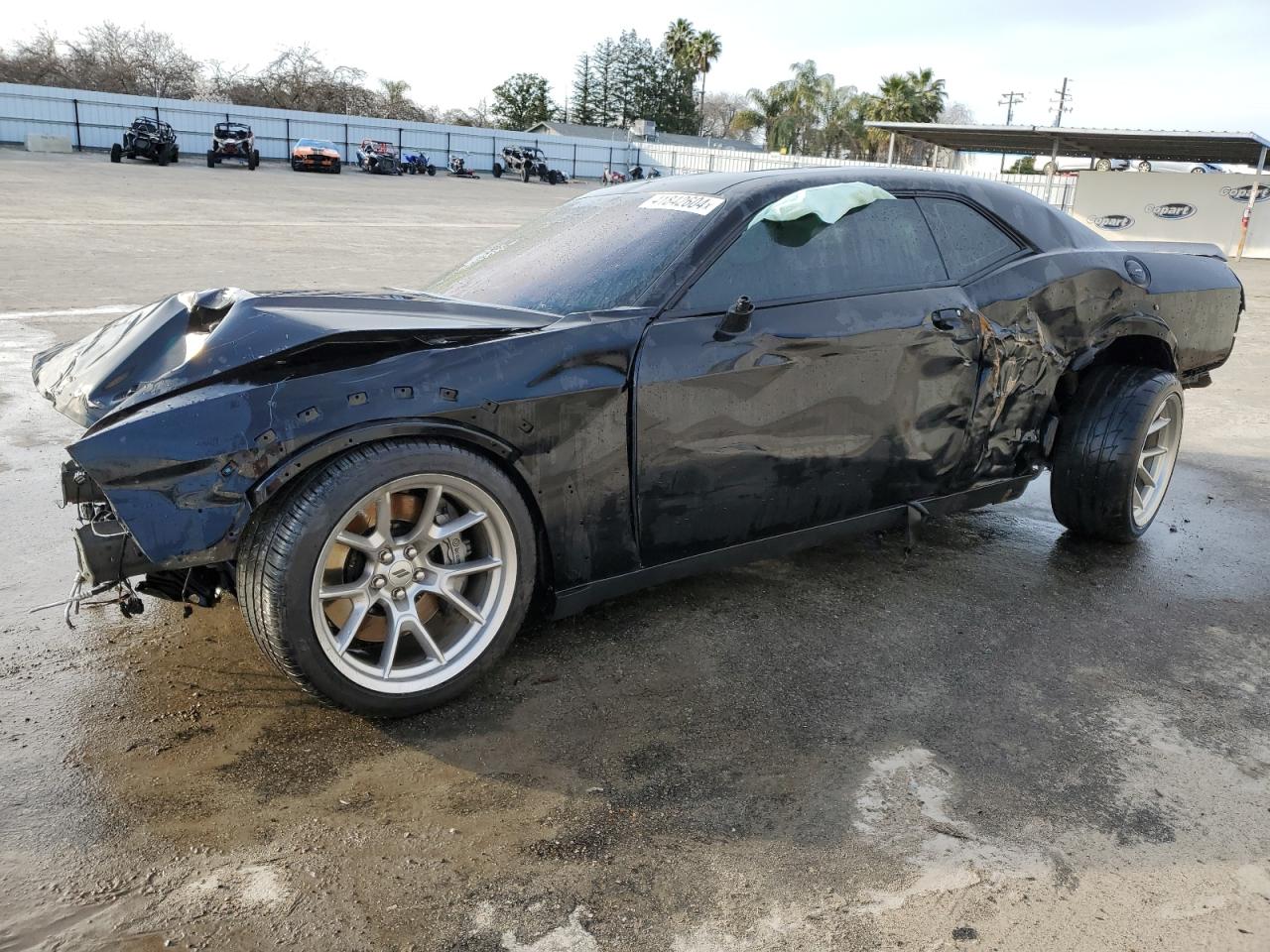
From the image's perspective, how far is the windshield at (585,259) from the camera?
3316 mm

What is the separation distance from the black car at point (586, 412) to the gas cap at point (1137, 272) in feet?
0.05

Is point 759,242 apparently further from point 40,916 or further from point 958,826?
point 40,916

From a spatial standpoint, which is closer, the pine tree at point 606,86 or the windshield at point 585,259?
the windshield at point 585,259

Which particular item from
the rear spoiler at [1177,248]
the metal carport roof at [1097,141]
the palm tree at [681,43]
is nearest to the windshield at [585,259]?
the rear spoiler at [1177,248]

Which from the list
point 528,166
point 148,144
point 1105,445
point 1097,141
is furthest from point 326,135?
point 1105,445

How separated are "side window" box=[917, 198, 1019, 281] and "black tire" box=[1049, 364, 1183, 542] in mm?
824

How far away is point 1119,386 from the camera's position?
14.6 feet

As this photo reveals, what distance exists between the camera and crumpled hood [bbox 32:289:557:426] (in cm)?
272

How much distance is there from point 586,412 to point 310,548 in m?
0.89

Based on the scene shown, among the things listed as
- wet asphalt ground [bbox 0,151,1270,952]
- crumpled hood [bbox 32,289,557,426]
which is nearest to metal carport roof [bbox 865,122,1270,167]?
wet asphalt ground [bbox 0,151,1270,952]

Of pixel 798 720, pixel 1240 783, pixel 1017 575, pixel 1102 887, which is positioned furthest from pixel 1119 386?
pixel 1102 887

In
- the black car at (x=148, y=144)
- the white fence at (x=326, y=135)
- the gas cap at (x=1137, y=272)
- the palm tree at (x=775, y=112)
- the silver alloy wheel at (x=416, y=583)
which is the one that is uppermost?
the palm tree at (x=775, y=112)

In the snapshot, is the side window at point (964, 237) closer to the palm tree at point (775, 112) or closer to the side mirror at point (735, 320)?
the side mirror at point (735, 320)

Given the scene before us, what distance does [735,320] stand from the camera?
10.6ft
